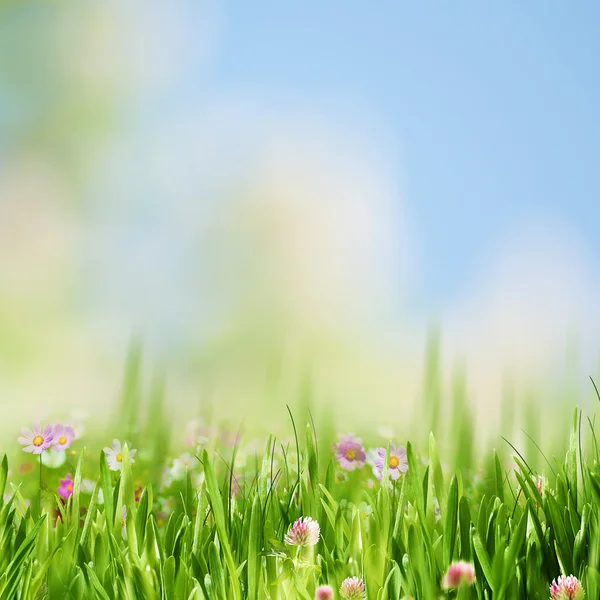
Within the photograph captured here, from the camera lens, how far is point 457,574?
1.58m

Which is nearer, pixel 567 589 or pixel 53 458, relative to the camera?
pixel 567 589

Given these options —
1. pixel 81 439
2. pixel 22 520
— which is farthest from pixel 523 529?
pixel 81 439

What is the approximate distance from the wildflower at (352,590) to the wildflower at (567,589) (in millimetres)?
406

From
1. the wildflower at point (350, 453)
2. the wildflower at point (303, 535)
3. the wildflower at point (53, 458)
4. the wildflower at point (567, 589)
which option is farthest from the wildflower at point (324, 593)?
the wildflower at point (53, 458)

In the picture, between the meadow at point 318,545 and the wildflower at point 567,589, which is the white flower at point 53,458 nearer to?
the meadow at point 318,545

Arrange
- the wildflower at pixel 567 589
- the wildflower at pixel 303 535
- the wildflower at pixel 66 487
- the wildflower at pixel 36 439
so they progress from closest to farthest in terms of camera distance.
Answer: the wildflower at pixel 567 589, the wildflower at pixel 303 535, the wildflower at pixel 66 487, the wildflower at pixel 36 439

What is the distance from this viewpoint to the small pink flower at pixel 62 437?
3.21 metres

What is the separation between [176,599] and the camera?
156 cm

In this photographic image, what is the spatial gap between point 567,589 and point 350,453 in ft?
5.43

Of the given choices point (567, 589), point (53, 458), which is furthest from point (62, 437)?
point (567, 589)

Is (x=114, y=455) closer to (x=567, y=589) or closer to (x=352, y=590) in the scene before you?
(x=352, y=590)

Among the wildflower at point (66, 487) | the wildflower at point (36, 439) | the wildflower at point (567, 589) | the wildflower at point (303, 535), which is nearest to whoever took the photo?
the wildflower at point (567, 589)

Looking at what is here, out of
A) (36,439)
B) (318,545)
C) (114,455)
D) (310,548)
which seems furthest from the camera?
(36,439)

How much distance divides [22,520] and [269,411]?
1.16 m
